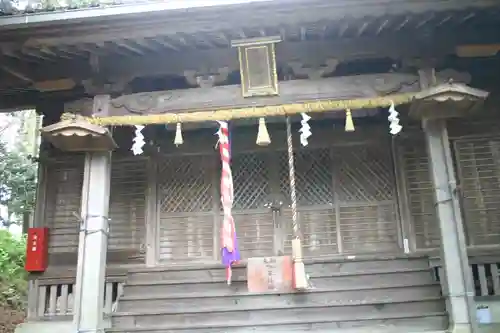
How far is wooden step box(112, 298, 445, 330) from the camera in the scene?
577 cm

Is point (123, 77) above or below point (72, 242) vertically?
above

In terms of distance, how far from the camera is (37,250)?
23.5 ft

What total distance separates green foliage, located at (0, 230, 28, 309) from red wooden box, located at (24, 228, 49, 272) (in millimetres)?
4821

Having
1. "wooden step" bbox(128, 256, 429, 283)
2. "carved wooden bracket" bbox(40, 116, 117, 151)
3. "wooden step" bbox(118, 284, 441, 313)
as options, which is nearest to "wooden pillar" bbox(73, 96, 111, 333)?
"carved wooden bracket" bbox(40, 116, 117, 151)

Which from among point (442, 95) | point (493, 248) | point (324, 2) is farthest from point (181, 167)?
point (493, 248)

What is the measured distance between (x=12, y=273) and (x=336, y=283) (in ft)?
31.4

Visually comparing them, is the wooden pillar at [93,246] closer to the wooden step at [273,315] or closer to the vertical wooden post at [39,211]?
the wooden step at [273,315]

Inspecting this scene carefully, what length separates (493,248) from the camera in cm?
671

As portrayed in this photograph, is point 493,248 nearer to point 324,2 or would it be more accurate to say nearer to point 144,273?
point 324,2

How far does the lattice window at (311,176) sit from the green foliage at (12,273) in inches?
300

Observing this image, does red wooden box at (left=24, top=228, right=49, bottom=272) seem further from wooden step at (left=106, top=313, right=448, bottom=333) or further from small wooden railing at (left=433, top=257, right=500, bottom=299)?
small wooden railing at (left=433, top=257, right=500, bottom=299)

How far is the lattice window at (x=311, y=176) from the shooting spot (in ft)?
24.1

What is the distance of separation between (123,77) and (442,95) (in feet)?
12.6

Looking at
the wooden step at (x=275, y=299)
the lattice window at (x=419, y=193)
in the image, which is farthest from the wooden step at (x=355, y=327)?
the lattice window at (x=419, y=193)
